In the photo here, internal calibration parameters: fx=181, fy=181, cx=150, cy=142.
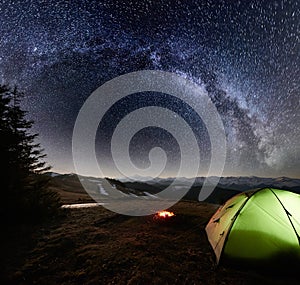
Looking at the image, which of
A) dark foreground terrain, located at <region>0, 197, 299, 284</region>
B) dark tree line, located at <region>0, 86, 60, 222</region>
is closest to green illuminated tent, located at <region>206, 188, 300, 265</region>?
dark foreground terrain, located at <region>0, 197, 299, 284</region>

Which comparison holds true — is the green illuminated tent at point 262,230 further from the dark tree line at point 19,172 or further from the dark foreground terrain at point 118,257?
the dark tree line at point 19,172

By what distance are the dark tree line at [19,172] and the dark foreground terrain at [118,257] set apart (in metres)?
1.32

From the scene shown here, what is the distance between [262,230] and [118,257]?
205 inches

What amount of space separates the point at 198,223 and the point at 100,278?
22.1 ft

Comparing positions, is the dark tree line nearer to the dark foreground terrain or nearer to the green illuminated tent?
the dark foreground terrain

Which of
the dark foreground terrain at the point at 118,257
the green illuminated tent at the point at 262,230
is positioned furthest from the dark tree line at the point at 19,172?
the green illuminated tent at the point at 262,230

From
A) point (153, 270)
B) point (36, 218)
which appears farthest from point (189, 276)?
point (36, 218)

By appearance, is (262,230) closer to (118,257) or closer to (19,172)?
(118,257)

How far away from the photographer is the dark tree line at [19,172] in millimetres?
10039

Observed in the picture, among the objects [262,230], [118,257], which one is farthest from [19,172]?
[262,230]

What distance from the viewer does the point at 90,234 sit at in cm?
959

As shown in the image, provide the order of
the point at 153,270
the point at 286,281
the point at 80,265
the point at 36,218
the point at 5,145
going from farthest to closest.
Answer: the point at 36,218, the point at 5,145, the point at 80,265, the point at 153,270, the point at 286,281

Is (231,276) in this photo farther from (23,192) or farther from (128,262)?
(23,192)

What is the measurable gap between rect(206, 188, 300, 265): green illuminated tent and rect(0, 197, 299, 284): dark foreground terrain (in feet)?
1.64
